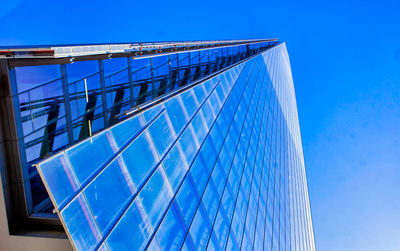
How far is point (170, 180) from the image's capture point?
11.1m

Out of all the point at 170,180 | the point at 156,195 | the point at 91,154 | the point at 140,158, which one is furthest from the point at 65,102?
the point at 170,180

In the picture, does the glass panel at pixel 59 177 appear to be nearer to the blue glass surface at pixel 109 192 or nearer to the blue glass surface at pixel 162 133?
the blue glass surface at pixel 109 192

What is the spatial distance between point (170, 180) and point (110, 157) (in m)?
3.61

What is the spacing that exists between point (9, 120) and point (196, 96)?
11423 mm

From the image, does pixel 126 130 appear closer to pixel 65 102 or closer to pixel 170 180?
pixel 65 102

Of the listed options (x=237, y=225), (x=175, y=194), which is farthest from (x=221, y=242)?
(x=175, y=194)

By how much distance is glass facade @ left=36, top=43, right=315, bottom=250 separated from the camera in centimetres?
655

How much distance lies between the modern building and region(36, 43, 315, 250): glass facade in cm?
4

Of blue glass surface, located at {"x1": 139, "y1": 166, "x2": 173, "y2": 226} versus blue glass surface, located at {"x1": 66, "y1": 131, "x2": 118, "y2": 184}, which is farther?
blue glass surface, located at {"x1": 139, "y1": 166, "x2": 173, "y2": 226}

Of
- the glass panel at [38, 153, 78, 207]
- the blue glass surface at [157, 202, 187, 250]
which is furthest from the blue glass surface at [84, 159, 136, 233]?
the blue glass surface at [157, 202, 187, 250]

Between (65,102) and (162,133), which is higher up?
(65,102)

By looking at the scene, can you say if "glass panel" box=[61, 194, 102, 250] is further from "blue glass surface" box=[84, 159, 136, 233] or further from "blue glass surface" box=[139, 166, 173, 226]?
"blue glass surface" box=[139, 166, 173, 226]

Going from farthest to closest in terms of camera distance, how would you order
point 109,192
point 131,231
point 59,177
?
point 131,231, point 109,192, point 59,177

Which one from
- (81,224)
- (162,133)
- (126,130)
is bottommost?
(81,224)
